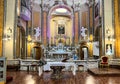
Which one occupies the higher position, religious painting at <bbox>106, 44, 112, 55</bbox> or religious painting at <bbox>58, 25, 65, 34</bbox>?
religious painting at <bbox>58, 25, 65, 34</bbox>

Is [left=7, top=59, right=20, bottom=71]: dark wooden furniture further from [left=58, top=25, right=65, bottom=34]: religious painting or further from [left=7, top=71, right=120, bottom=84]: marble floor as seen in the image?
[left=58, top=25, right=65, bottom=34]: religious painting

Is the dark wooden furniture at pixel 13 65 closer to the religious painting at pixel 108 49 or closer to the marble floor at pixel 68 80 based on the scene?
the marble floor at pixel 68 80

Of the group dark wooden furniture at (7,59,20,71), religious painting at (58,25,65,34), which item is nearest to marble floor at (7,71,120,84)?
dark wooden furniture at (7,59,20,71)

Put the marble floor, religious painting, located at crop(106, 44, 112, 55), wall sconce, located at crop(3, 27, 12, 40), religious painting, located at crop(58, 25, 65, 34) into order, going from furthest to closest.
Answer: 1. religious painting, located at crop(58, 25, 65, 34)
2. religious painting, located at crop(106, 44, 112, 55)
3. wall sconce, located at crop(3, 27, 12, 40)
4. the marble floor

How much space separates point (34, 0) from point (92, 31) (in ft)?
24.4

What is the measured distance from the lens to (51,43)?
2581 centimetres

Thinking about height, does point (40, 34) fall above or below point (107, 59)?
above

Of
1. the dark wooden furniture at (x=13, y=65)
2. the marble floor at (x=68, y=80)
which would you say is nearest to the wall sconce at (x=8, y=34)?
the dark wooden furniture at (x=13, y=65)

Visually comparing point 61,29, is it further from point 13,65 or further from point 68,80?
point 68,80

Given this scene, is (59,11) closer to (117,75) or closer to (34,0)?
(34,0)

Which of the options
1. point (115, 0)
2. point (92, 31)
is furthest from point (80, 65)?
point (92, 31)

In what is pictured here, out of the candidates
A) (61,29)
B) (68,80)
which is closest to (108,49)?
(68,80)

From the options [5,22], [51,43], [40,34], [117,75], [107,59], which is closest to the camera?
[117,75]

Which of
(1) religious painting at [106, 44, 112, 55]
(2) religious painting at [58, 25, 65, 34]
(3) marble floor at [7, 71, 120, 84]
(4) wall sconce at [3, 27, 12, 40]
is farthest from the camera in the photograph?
(2) religious painting at [58, 25, 65, 34]
